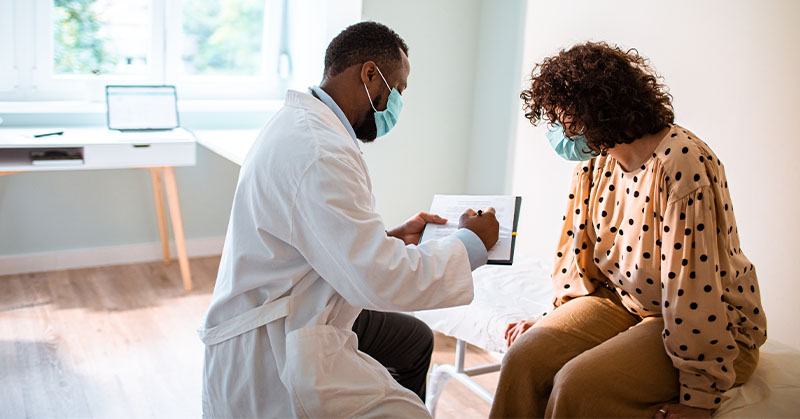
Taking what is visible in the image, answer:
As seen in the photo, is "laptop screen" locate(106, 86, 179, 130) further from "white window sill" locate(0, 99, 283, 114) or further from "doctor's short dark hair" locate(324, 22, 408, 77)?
"doctor's short dark hair" locate(324, 22, 408, 77)

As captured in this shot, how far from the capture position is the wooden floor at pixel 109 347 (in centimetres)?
237

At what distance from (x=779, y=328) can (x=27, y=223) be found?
319 cm

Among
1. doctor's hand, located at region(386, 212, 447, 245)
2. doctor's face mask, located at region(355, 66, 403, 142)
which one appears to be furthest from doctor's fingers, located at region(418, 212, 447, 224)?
doctor's face mask, located at region(355, 66, 403, 142)

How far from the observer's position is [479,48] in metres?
3.15

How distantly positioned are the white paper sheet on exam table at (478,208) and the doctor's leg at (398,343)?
1.08 ft

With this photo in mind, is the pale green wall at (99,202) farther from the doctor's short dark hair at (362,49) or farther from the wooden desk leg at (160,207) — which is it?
the doctor's short dark hair at (362,49)

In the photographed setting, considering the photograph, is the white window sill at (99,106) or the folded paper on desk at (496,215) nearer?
the folded paper on desk at (496,215)

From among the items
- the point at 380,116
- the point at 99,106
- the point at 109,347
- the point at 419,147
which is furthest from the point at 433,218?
the point at 99,106

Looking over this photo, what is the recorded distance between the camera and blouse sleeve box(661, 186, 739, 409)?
1430mm

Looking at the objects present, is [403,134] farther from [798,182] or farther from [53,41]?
[53,41]

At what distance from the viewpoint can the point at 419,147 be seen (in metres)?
3.18

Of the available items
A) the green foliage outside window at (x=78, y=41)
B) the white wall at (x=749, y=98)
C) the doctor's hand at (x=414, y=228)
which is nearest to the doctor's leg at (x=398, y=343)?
the doctor's hand at (x=414, y=228)

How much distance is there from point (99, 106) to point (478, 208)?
2594mm

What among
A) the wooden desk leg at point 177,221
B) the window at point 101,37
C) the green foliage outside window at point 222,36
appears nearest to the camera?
the wooden desk leg at point 177,221
